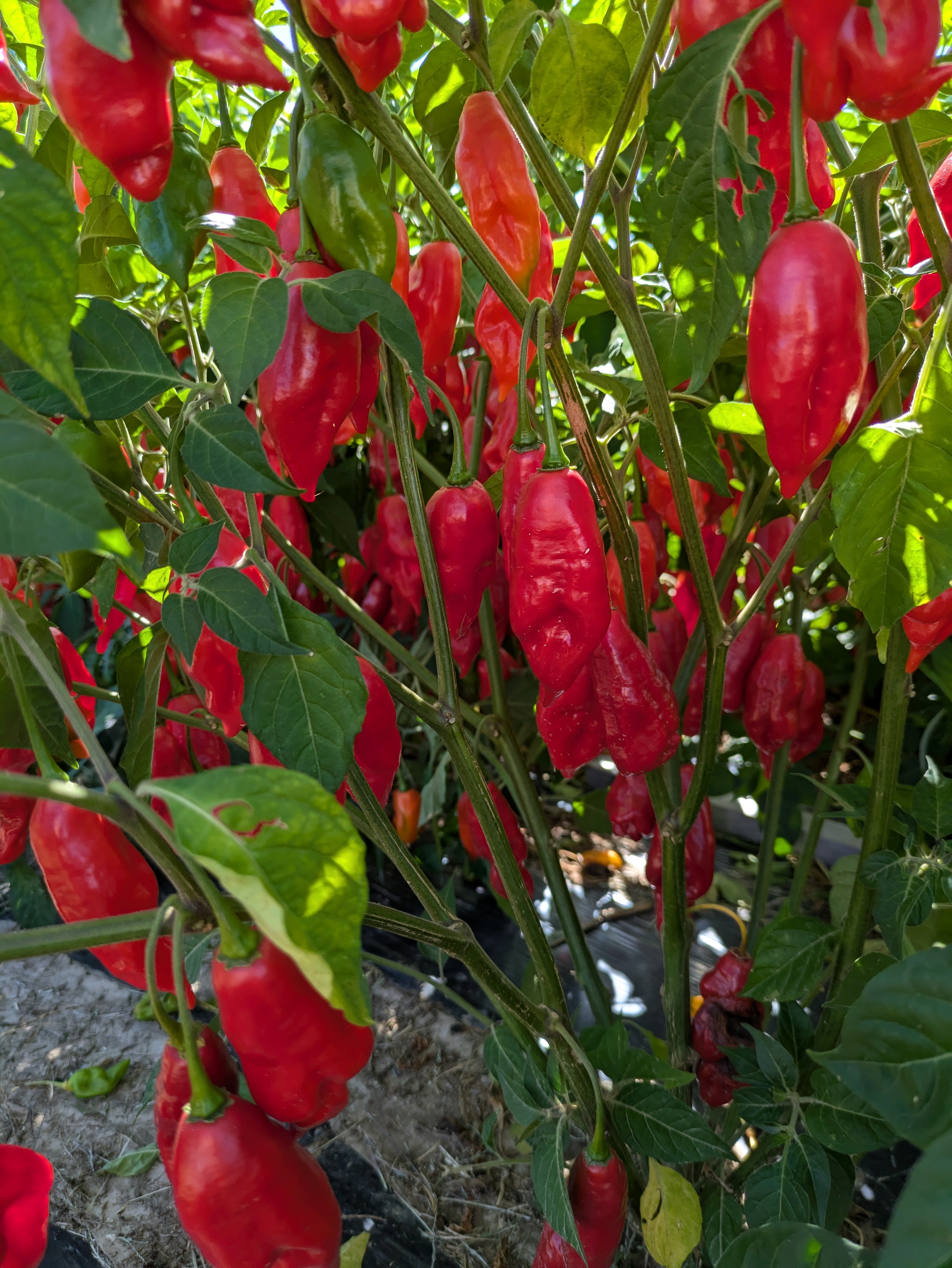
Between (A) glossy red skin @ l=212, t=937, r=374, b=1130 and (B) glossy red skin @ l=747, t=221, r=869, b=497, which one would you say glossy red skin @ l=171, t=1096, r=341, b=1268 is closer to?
(A) glossy red skin @ l=212, t=937, r=374, b=1130

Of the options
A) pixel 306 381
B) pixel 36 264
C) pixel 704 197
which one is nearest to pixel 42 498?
pixel 36 264

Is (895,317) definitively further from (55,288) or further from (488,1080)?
(488,1080)

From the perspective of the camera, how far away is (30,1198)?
1.54 feet

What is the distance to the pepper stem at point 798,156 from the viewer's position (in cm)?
38

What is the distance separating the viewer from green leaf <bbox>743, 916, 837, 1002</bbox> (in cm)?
72

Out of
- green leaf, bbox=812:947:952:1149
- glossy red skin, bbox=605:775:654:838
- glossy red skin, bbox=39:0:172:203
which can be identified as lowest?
glossy red skin, bbox=605:775:654:838

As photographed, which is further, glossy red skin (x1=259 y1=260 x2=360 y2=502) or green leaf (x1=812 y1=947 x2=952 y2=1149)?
glossy red skin (x1=259 y1=260 x2=360 y2=502)

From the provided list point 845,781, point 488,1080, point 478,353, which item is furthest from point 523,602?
point 845,781

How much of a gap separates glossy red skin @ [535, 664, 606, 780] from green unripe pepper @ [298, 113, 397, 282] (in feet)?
1.04

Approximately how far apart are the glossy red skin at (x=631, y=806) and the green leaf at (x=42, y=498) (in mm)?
731

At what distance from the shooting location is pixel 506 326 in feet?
2.15

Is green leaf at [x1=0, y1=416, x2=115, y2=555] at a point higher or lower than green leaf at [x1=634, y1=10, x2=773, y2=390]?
lower

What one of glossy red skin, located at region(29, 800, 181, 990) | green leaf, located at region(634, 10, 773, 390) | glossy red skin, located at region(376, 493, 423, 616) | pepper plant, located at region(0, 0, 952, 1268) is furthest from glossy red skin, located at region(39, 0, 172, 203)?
glossy red skin, located at region(376, 493, 423, 616)

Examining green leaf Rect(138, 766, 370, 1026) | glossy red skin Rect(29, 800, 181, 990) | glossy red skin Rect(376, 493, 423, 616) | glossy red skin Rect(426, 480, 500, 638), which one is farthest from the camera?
glossy red skin Rect(376, 493, 423, 616)
